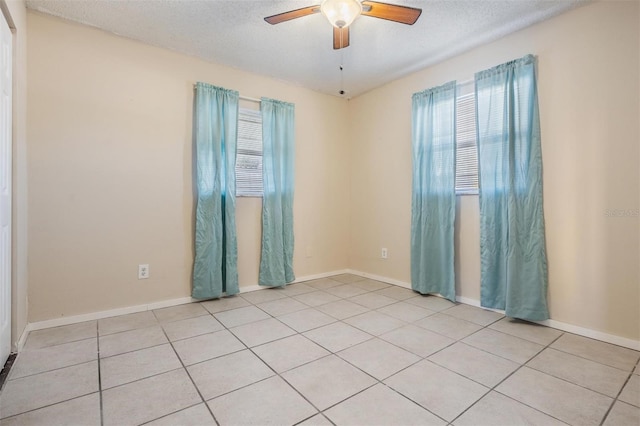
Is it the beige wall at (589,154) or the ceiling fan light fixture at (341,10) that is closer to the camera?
the ceiling fan light fixture at (341,10)

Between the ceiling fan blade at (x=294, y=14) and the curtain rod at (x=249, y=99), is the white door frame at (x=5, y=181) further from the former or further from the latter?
the curtain rod at (x=249, y=99)

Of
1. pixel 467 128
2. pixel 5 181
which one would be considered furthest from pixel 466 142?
pixel 5 181

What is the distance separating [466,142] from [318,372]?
2438 millimetres

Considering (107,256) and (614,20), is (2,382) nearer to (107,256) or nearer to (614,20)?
(107,256)

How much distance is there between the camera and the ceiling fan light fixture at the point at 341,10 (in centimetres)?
181

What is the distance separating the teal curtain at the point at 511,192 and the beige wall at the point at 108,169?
7.80 feet

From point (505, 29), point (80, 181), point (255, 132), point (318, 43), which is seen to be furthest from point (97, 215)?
point (505, 29)

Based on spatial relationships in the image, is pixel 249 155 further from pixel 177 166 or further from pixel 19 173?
pixel 19 173

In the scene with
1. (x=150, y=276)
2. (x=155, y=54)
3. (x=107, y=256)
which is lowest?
(x=150, y=276)

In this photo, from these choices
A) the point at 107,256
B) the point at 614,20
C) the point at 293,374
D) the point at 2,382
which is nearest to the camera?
the point at 2,382

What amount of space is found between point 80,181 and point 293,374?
2.26m

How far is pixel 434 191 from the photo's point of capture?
3100 millimetres

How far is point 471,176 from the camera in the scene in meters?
2.88

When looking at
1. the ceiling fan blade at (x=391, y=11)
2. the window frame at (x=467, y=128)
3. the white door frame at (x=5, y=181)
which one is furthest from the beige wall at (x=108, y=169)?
the window frame at (x=467, y=128)
